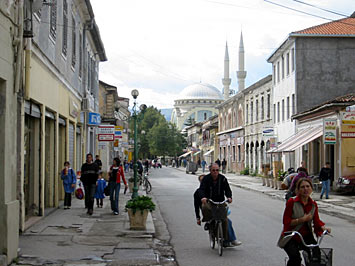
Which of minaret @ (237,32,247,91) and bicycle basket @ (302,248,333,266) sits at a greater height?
minaret @ (237,32,247,91)

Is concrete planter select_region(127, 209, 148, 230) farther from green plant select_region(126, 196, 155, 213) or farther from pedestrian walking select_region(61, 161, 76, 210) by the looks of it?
pedestrian walking select_region(61, 161, 76, 210)

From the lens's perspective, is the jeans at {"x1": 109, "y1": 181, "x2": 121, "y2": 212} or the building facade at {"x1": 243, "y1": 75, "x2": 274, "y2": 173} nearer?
the jeans at {"x1": 109, "y1": 181, "x2": 121, "y2": 212}

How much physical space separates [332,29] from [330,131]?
1481cm

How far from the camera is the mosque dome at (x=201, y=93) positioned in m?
147

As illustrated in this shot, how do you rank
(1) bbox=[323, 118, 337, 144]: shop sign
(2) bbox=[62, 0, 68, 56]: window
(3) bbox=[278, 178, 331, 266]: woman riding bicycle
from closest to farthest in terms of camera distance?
(3) bbox=[278, 178, 331, 266]: woman riding bicycle
(2) bbox=[62, 0, 68, 56]: window
(1) bbox=[323, 118, 337, 144]: shop sign

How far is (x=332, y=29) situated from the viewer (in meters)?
37.8

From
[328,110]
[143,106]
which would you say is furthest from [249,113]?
[143,106]

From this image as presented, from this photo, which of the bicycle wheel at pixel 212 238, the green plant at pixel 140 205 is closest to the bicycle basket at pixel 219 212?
the bicycle wheel at pixel 212 238

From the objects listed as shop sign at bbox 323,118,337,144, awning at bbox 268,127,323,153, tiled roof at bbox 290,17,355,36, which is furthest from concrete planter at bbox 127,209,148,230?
tiled roof at bbox 290,17,355,36

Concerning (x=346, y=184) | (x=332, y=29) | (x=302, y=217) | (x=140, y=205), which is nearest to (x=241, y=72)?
(x=332, y=29)

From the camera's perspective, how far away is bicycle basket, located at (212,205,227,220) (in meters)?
9.99

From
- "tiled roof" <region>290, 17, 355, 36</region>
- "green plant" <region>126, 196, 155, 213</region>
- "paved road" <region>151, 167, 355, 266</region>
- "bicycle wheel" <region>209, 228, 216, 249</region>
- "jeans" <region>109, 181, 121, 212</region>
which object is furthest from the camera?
"tiled roof" <region>290, 17, 355, 36</region>

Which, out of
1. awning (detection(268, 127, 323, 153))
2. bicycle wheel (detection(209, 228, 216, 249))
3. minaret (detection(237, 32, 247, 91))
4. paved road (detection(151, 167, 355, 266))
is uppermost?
minaret (detection(237, 32, 247, 91))

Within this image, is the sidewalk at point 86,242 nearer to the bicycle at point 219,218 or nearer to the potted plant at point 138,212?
the potted plant at point 138,212
